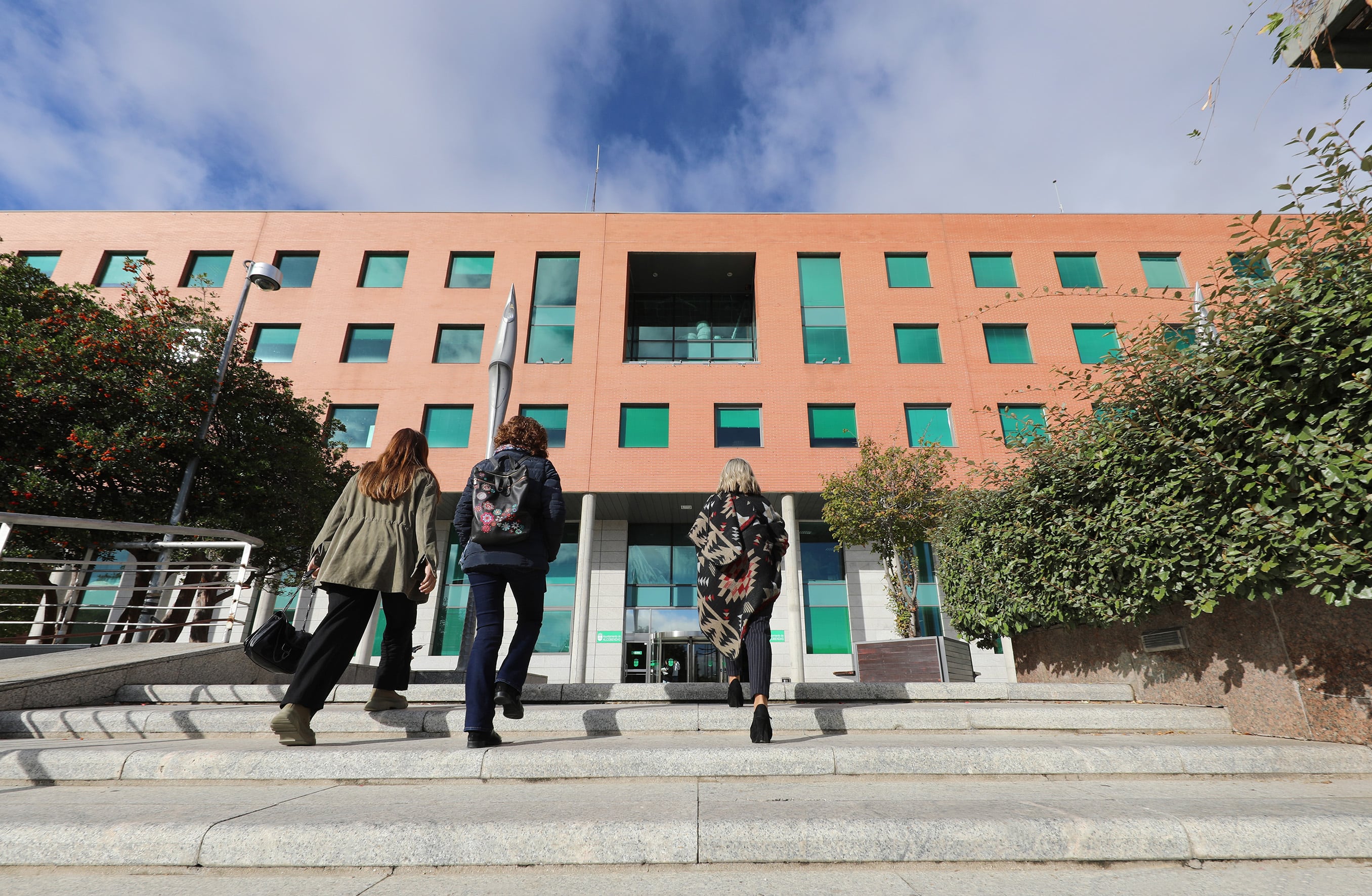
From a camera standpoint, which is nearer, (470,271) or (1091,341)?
(1091,341)

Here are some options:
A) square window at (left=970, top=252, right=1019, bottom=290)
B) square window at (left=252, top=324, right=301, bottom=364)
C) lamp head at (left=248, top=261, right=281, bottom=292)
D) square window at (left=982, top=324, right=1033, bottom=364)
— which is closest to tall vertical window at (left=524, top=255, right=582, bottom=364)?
square window at (left=252, top=324, right=301, bottom=364)

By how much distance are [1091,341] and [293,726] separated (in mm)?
22085

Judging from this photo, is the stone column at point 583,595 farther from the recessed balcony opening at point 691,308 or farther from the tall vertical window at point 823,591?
the tall vertical window at point 823,591

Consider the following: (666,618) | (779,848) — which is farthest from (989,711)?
(666,618)

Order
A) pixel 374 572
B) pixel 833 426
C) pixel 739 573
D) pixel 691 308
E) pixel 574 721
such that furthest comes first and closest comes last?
1. pixel 691 308
2. pixel 833 426
3. pixel 739 573
4. pixel 574 721
5. pixel 374 572

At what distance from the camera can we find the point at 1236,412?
151 inches

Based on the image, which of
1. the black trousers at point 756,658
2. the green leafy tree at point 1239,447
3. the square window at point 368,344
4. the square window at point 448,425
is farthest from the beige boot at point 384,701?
the square window at point 368,344

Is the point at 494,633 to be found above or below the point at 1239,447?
below

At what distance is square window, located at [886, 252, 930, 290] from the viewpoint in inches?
795

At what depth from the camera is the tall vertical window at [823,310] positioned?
19250 mm

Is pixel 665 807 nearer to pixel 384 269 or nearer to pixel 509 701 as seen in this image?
pixel 509 701

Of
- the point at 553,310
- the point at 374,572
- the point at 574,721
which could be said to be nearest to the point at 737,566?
the point at 574,721

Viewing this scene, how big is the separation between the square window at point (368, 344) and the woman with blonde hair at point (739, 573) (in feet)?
57.3

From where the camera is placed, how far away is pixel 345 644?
370cm
